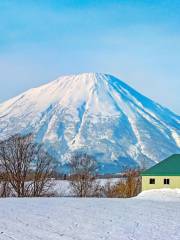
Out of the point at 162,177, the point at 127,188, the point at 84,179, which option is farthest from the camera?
the point at 84,179

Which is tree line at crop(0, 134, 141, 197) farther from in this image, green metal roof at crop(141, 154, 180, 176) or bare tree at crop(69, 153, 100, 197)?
green metal roof at crop(141, 154, 180, 176)

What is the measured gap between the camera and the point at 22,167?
58688 mm

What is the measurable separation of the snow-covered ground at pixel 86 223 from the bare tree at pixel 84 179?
112ft

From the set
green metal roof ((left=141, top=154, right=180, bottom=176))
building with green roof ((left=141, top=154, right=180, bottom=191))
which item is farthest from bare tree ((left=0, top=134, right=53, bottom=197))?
green metal roof ((left=141, top=154, right=180, bottom=176))

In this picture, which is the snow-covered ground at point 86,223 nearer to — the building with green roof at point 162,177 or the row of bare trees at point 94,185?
the building with green roof at point 162,177

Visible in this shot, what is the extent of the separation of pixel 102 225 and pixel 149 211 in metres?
8.75

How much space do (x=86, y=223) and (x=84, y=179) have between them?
146ft

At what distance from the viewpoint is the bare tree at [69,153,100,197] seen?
222 feet

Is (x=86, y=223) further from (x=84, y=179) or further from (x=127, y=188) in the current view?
(x=127, y=188)

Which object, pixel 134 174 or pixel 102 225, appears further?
pixel 134 174

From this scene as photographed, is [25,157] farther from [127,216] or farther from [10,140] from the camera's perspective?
[127,216]

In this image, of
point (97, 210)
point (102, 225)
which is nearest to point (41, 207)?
point (97, 210)

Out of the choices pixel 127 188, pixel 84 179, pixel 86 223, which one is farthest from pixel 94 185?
pixel 86 223

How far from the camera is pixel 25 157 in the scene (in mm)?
58750
